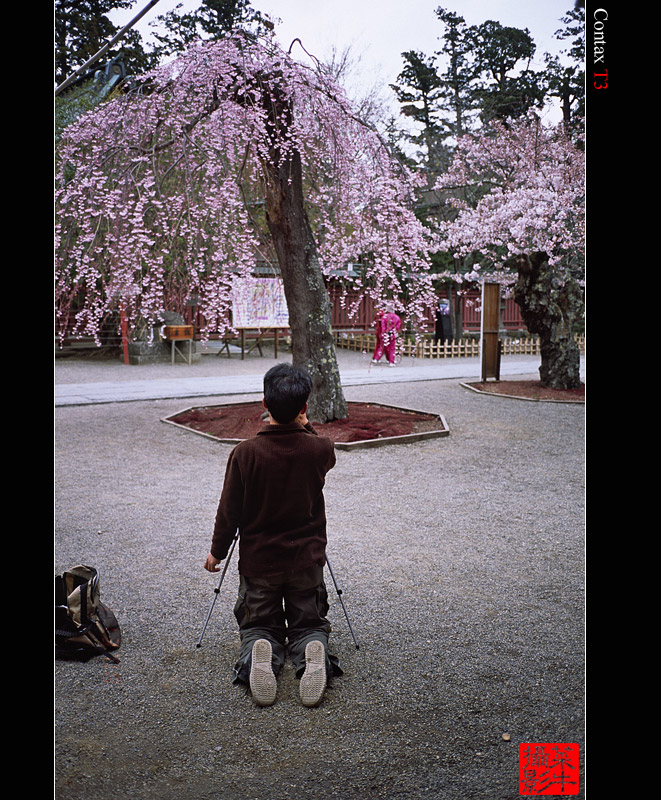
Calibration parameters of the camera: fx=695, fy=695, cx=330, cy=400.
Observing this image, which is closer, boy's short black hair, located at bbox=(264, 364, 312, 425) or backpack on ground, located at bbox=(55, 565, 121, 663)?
boy's short black hair, located at bbox=(264, 364, 312, 425)

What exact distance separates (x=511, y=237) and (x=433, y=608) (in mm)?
6864

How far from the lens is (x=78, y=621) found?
2125mm

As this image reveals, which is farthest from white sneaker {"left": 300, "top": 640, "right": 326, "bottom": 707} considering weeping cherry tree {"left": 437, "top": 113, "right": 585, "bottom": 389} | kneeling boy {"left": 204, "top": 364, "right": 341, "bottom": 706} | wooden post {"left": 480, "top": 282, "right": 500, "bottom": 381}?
wooden post {"left": 480, "top": 282, "right": 500, "bottom": 381}

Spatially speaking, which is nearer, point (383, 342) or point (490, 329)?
point (490, 329)

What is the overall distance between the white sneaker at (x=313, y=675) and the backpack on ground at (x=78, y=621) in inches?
24.5

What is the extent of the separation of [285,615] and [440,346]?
1213 cm

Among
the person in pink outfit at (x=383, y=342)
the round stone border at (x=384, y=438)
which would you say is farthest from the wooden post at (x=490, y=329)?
the round stone border at (x=384, y=438)

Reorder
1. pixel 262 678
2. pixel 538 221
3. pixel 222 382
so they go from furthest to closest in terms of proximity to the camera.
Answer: pixel 222 382 → pixel 538 221 → pixel 262 678

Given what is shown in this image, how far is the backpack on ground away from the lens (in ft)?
6.96

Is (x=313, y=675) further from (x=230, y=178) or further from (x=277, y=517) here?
(x=230, y=178)

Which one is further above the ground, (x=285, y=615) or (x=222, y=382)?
(x=222, y=382)

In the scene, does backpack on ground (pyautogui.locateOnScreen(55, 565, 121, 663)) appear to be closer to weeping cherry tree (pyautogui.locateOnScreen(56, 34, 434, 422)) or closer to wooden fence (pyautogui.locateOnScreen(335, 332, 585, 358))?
weeping cherry tree (pyautogui.locateOnScreen(56, 34, 434, 422))

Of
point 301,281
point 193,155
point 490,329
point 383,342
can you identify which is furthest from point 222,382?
point 193,155

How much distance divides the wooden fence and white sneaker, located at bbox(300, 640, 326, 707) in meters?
11.8
